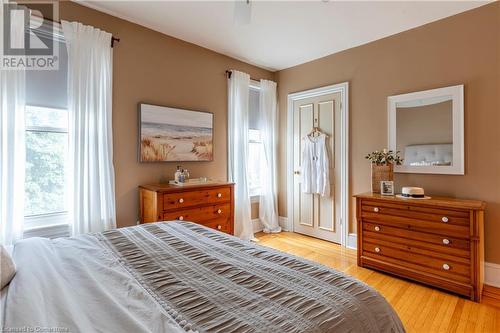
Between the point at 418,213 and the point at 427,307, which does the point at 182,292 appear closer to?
the point at 427,307

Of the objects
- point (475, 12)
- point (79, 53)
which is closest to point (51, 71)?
point (79, 53)

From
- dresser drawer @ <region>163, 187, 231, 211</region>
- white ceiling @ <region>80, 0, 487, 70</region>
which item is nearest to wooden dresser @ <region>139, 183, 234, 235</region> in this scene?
dresser drawer @ <region>163, 187, 231, 211</region>

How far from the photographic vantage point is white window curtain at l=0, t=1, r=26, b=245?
2.13 meters

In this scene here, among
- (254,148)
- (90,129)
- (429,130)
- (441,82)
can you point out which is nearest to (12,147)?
(90,129)

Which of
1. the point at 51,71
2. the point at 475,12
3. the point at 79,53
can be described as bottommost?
the point at 51,71

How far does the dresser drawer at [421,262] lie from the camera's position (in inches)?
92.5

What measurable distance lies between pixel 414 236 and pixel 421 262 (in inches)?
9.6

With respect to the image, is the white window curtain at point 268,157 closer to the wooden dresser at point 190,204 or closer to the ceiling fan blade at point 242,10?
the wooden dresser at point 190,204

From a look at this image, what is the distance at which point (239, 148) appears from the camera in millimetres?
3926

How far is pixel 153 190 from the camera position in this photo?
267cm

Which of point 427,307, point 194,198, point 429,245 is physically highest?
point 194,198

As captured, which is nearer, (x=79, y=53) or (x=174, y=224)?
(x=174, y=224)

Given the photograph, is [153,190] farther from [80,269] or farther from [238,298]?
[238,298]

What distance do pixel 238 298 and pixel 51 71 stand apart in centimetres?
270
